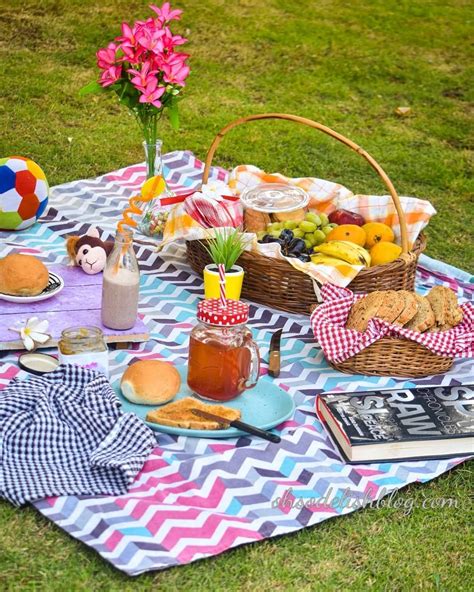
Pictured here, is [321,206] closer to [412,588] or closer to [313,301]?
[313,301]

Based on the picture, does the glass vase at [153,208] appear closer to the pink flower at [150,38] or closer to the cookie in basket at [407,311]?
the pink flower at [150,38]

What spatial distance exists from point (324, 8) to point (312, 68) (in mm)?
1389

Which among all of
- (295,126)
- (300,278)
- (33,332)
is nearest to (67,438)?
(33,332)

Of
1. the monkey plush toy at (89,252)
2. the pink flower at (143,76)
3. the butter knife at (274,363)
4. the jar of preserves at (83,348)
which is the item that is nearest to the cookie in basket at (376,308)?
the butter knife at (274,363)

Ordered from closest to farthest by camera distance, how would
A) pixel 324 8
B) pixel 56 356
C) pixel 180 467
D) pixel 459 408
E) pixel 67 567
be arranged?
1. pixel 67 567
2. pixel 180 467
3. pixel 459 408
4. pixel 56 356
5. pixel 324 8

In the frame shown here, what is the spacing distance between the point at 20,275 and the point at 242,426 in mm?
1044

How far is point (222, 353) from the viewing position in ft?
9.20

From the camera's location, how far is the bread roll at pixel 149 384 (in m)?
2.78

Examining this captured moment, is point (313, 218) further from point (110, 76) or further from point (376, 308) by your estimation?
point (110, 76)

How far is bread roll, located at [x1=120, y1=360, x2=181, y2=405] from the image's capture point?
2.78m

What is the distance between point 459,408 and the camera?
2.89 metres

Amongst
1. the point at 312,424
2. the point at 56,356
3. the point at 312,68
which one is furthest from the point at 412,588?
the point at 312,68

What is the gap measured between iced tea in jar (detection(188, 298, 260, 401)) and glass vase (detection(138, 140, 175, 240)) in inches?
53.4

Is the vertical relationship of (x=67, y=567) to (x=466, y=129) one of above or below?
above
